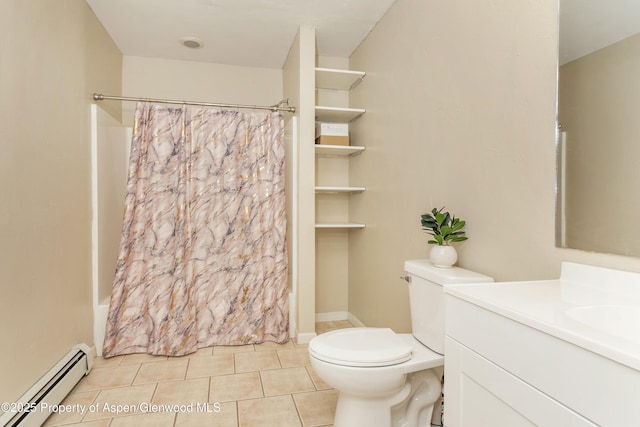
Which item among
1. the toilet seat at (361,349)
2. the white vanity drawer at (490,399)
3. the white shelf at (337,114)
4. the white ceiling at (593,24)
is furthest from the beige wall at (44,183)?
the white ceiling at (593,24)

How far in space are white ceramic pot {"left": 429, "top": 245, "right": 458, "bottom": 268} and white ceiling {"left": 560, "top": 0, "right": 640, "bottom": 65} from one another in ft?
2.64

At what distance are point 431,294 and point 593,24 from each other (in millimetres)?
1099

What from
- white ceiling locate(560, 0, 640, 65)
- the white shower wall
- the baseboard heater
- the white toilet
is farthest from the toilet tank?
the white shower wall

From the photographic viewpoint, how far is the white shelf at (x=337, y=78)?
2.79m

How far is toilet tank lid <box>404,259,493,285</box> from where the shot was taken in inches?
54.2

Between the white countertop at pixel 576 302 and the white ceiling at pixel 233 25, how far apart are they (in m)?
2.08

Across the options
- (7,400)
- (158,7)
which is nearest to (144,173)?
(158,7)

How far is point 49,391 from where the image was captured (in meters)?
1.72

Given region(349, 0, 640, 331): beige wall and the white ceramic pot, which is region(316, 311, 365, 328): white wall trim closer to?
region(349, 0, 640, 331): beige wall

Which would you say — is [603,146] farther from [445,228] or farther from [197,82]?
[197,82]

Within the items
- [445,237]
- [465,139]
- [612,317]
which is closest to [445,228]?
[445,237]

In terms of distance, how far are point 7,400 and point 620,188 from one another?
2.44 m

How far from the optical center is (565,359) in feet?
2.27

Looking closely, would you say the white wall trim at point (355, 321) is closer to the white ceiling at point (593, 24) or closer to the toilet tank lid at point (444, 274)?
the toilet tank lid at point (444, 274)
